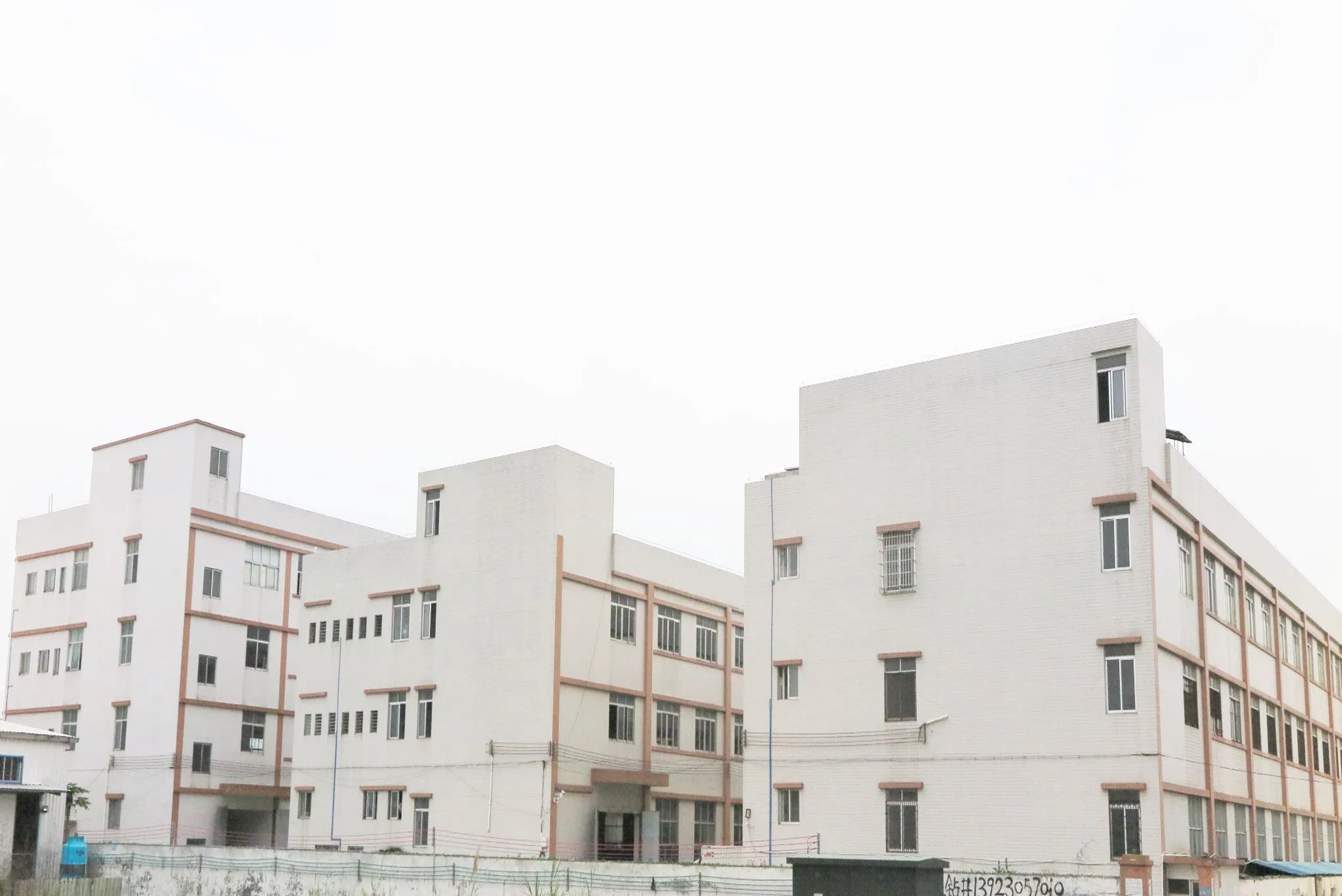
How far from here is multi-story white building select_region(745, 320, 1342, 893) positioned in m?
35.0

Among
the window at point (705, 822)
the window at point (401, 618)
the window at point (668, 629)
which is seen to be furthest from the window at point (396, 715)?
the window at point (705, 822)

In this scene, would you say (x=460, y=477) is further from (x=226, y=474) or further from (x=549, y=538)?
(x=226, y=474)

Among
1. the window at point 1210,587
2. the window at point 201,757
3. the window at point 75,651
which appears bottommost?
the window at point 201,757

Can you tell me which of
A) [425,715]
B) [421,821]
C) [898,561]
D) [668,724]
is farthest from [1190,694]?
[421,821]

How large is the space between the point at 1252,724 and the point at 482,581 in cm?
2419

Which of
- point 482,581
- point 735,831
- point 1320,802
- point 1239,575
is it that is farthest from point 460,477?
point 1320,802

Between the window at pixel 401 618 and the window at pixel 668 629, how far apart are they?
28.9 ft

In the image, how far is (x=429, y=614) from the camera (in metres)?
48.1

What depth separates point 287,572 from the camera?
59.7 metres

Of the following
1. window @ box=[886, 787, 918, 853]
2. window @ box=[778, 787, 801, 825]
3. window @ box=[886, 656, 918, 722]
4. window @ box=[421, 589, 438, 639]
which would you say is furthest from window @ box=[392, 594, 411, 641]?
window @ box=[886, 787, 918, 853]

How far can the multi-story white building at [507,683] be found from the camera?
45.1 meters

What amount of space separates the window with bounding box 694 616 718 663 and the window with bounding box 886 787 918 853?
55.3 ft

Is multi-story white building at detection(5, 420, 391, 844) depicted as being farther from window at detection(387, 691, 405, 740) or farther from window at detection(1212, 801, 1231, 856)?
window at detection(1212, 801, 1231, 856)

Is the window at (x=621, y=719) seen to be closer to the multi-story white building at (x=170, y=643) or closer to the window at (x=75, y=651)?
the multi-story white building at (x=170, y=643)
